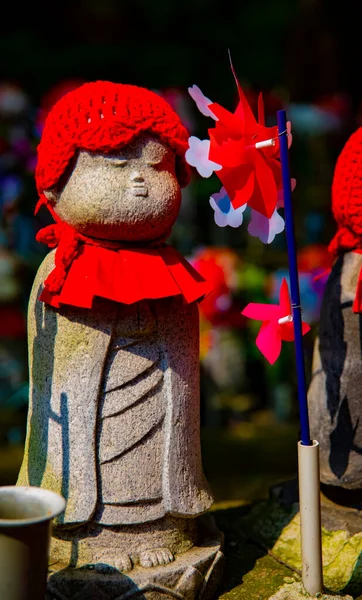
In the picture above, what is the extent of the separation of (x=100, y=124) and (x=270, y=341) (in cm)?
84

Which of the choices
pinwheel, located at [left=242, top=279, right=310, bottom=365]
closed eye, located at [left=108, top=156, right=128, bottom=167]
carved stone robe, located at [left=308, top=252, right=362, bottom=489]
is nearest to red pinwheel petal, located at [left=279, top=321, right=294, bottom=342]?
pinwheel, located at [left=242, top=279, right=310, bottom=365]

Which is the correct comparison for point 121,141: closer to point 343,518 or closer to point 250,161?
point 250,161

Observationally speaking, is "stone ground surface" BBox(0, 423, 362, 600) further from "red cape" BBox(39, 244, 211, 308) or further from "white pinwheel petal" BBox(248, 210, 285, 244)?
"white pinwheel petal" BBox(248, 210, 285, 244)

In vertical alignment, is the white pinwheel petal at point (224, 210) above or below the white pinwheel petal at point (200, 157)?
below

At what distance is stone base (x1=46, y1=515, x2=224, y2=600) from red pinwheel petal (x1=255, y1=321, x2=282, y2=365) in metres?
0.71

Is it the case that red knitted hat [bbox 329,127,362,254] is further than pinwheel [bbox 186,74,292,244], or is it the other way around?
red knitted hat [bbox 329,127,362,254]

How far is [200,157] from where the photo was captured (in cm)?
266

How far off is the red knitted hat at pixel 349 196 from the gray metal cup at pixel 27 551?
1.40 meters

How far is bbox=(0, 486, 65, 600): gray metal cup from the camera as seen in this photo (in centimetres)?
237

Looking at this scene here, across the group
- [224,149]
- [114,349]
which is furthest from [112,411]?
[224,149]

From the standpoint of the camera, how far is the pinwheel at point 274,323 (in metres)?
2.74

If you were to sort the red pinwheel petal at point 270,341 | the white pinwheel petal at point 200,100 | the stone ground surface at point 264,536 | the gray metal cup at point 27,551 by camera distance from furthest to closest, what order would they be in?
the stone ground surface at point 264,536, the red pinwheel petal at point 270,341, the white pinwheel petal at point 200,100, the gray metal cup at point 27,551

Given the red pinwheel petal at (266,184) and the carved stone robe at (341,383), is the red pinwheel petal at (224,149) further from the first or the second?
the carved stone robe at (341,383)

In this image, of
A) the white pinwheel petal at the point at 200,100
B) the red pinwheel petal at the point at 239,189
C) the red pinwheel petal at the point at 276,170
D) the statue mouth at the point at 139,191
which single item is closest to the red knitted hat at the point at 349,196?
the red pinwheel petal at the point at 276,170
